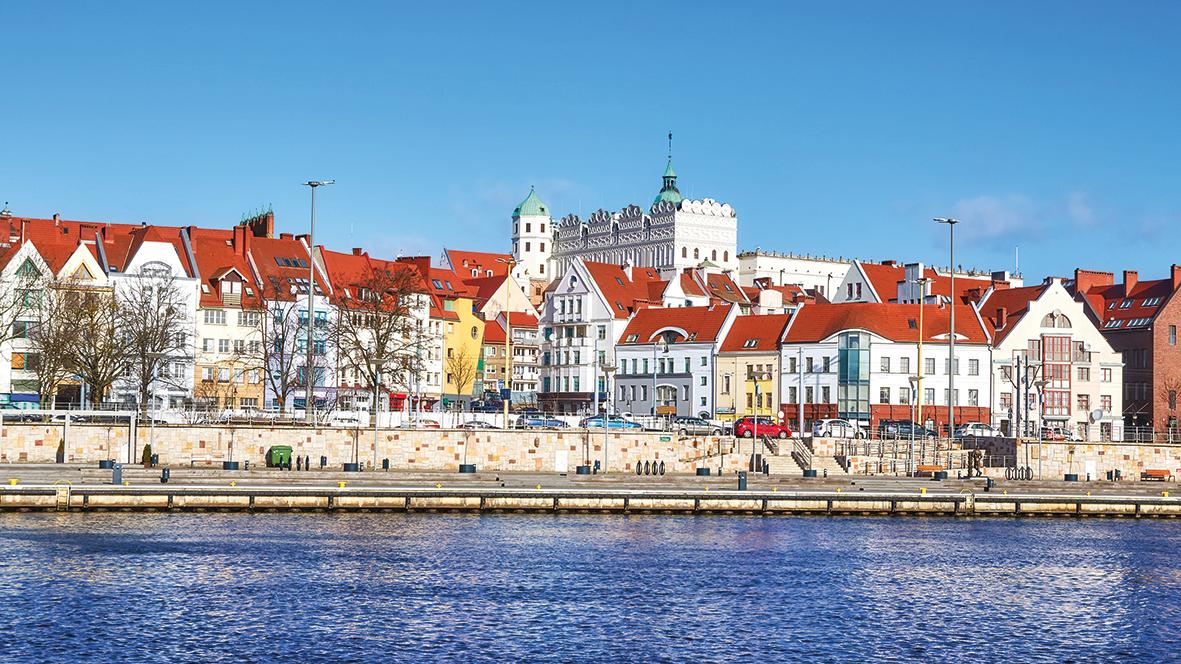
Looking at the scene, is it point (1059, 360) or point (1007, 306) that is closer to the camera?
point (1059, 360)

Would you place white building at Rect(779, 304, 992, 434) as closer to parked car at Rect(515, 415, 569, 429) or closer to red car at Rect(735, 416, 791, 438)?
red car at Rect(735, 416, 791, 438)

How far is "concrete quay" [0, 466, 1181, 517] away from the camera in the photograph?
69.7 metres

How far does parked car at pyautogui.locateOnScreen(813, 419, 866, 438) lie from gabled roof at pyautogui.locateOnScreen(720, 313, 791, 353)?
1894 centimetres

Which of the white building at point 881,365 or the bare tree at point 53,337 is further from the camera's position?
the white building at point 881,365

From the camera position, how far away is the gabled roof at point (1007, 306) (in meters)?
133

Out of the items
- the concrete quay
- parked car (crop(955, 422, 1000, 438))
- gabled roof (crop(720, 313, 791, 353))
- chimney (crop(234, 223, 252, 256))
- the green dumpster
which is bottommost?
the concrete quay

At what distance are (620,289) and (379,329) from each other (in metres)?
51.3

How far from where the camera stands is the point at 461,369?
140750 millimetres

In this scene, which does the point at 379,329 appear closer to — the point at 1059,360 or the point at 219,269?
the point at 219,269

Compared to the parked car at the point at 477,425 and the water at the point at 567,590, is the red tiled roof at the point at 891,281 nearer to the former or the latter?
the parked car at the point at 477,425

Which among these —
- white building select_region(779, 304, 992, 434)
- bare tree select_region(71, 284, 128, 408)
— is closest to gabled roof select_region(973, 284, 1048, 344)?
white building select_region(779, 304, 992, 434)

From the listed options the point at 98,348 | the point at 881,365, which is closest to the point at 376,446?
the point at 98,348

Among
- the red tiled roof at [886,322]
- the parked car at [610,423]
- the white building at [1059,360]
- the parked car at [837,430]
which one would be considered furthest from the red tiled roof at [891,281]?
the parked car at [610,423]

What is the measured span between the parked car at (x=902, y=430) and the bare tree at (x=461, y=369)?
39651 mm
